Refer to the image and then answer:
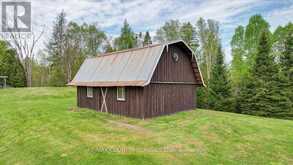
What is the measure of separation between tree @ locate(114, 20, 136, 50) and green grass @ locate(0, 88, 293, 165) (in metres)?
26.9

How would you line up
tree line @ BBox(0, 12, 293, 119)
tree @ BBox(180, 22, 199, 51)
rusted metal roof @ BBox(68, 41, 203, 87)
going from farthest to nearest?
tree @ BBox(180, 22, 199, 51) → tree line @ BBox(0, 12, 293, 119) → rusted metal roof @ BBox(68, 41, 203, 87)

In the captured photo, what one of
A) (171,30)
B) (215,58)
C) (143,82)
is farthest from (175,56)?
(171,30)

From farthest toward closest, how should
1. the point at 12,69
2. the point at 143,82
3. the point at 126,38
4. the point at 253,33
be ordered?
the point at 12,69, the point at 126,38, the point at 253,33, the point at 143,82

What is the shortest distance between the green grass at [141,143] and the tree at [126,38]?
26.9 m

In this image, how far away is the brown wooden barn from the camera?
1132cm

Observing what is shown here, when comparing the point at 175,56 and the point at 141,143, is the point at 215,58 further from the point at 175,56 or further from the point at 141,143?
the point at 141,143

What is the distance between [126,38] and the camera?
36.2 metres

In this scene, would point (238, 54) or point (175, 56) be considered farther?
point (238, 54)

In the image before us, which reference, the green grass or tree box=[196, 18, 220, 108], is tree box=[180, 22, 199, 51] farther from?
the green grass

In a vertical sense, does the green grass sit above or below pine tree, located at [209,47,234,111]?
below

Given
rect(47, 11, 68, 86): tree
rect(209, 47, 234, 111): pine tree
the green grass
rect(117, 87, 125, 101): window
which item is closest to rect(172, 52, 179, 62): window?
rect(117, 87, 125, 101): window

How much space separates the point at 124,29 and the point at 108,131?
31.1 m

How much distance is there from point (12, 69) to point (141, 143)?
4073 centimetres

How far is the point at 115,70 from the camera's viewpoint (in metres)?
13.5
